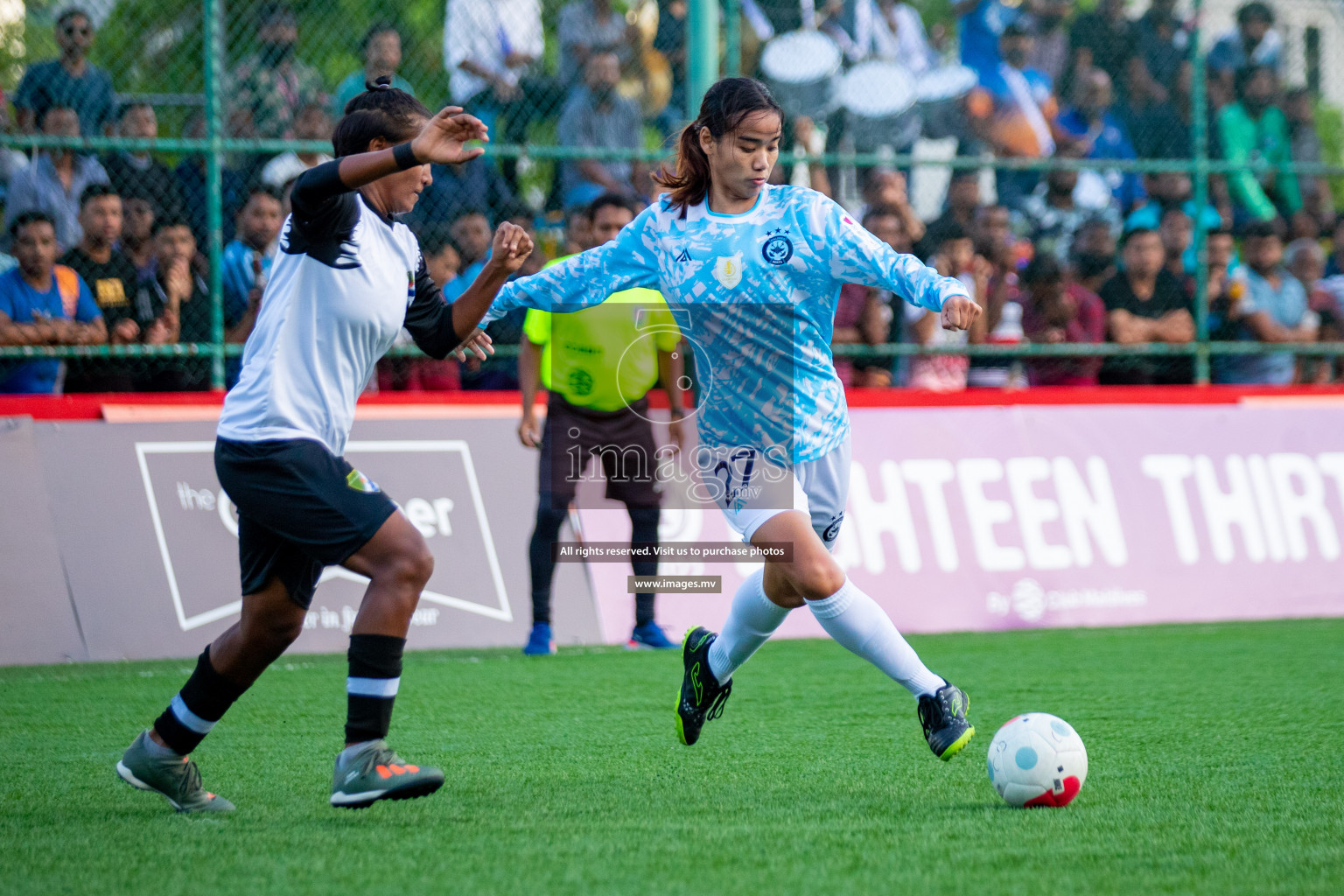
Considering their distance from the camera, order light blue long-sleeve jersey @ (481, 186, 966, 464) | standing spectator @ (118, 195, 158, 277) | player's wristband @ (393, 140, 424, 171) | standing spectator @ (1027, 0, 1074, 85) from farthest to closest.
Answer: standing spectator @ (1027, 0, 1074, 85), standing spectator @ (118, 195, 158, 277), light blue long-sleeve jersey @ (481, 186, 966, 464), player's wristband @ (393, 140, 424, 171)

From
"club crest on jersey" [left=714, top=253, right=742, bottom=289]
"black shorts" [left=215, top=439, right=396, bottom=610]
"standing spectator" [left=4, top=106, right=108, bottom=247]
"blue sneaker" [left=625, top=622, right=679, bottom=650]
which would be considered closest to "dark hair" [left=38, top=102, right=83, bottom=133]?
"standing spectator" [left=4, top=106, right=108, bottom=247]

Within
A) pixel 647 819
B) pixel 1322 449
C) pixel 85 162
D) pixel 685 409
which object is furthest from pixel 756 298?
pixel 1322 449

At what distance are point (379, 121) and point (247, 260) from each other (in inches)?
189

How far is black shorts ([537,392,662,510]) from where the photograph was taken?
799cm

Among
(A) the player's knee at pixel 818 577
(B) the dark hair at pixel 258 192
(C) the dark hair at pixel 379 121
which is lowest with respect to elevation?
(A) the player's knee at pixel 818 577

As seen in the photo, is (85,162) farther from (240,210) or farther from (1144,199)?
(1144,199)

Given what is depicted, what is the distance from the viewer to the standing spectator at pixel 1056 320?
10.0m

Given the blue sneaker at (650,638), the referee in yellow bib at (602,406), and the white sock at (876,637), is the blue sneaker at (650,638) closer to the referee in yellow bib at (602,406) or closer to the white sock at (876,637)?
the referee in yellow bib at (602,406)

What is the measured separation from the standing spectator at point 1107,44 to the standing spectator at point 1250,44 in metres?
0.85

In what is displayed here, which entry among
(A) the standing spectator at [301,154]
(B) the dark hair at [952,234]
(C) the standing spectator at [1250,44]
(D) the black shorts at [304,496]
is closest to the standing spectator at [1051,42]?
(C) the standing spectator at [1250,44]

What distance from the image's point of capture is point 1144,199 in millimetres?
10445

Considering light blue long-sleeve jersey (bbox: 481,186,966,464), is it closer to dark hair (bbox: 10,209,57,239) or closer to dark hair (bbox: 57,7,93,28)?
dark hair (bbox: 10,209,57,239)

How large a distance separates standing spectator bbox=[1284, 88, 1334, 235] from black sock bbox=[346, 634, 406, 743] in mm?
9238

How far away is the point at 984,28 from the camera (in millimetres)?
10812
